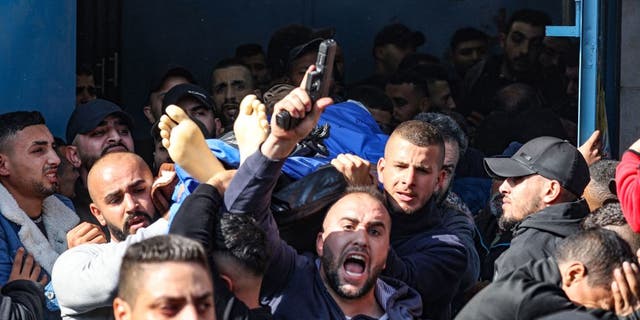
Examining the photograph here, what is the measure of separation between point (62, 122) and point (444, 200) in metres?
2.09

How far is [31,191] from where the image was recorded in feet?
19.2

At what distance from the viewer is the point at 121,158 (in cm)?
546

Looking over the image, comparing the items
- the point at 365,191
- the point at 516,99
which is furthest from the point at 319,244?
the point at 516,99

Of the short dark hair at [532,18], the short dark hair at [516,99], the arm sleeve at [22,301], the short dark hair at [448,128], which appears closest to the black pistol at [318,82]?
the arm sleeve at [22,301]

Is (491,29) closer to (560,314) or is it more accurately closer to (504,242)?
(504,242)

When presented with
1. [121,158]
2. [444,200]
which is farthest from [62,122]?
[444,200]

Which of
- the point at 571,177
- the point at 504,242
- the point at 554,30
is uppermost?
the point at 554,30

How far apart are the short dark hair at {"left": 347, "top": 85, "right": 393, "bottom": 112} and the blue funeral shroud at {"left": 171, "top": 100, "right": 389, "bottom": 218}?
100 cm

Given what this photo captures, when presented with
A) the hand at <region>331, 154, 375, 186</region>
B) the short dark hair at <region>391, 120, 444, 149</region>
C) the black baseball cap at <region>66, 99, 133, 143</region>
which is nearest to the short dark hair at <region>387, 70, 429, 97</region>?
the black baseball cap at <region>66, 99, 133, 143</region>

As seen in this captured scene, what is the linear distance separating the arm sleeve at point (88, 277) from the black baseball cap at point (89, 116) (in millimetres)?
1525

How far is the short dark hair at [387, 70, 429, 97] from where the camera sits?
771 cm

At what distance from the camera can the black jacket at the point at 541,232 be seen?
510 centimetres

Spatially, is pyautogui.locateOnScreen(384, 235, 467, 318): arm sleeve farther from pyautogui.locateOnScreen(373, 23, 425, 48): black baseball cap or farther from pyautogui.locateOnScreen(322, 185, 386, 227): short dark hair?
pyautogui.locateOnScreen(373, 23, 425, 48): black baseball cap

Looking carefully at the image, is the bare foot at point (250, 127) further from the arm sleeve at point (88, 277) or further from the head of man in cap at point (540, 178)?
the head of man in cap at point (540, 178)
